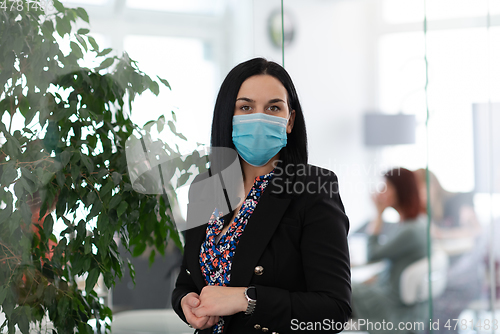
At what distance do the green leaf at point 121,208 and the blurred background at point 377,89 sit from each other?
0.37 m

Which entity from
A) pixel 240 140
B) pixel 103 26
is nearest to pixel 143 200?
pixel 240 140

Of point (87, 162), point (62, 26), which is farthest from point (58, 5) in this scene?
point (87, 162)

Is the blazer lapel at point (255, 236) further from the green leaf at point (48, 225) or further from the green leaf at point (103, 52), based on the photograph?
the green leaf at point (103, 52)

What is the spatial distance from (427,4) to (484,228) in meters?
0.90

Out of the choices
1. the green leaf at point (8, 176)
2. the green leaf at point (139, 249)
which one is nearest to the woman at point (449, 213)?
the green leaf at point (139, 249)

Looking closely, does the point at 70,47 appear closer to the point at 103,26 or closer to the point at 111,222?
the point at 103,26

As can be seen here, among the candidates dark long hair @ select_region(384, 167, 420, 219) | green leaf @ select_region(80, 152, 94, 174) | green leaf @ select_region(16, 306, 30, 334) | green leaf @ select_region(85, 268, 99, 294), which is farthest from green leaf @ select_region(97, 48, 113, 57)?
dark long hair @ select_region(384, 167, 420, 219)

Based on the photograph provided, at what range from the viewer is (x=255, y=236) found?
1013 mm

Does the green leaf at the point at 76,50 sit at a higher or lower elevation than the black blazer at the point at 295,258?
higher

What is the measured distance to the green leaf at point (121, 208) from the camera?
1319mm

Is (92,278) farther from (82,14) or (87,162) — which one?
(82,14)

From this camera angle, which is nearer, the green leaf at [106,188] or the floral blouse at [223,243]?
the floral blouse at [223,243]

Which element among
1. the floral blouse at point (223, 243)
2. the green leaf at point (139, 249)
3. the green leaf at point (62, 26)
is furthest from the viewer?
the green leaf at point (139, 249)

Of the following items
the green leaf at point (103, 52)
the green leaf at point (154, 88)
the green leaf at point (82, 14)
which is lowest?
the green leaf at point (154, 88)
